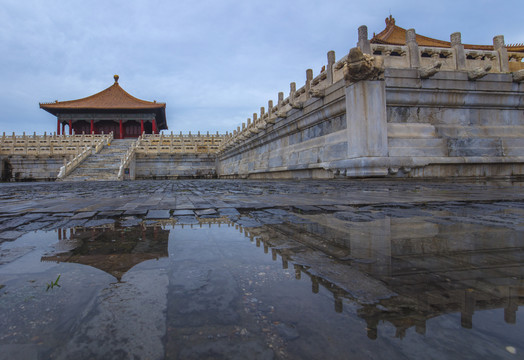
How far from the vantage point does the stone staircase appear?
1720 cm

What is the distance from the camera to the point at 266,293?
34.7 inches

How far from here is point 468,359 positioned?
1.87 ft

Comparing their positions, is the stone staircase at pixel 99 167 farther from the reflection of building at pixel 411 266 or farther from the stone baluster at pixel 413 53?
the reflection of building at pixel 411 266

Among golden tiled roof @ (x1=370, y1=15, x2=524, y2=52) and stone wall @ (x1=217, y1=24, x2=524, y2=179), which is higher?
golden tiled roof @ (x1=370, y1=15, x2=524, y2=52)

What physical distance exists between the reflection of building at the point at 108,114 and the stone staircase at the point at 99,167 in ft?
42.7

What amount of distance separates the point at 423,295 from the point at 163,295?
0.76 metres

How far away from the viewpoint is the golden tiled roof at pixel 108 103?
33097mm

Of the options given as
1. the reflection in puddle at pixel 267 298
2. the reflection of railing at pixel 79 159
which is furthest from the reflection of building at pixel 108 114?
the reflection in puddle at pixel 267 298

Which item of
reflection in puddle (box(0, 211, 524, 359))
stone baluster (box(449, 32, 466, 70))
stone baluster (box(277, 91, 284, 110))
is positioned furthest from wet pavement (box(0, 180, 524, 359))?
stone baluster (box(277, 91, 284, 110))

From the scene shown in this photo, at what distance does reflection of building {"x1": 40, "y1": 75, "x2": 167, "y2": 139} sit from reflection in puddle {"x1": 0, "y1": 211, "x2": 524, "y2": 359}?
36057 millimetres

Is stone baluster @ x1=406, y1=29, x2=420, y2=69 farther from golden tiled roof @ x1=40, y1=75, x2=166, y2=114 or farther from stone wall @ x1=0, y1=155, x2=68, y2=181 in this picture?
golden tiled roof @ x1=40, y1=75, x2=166, y2=114

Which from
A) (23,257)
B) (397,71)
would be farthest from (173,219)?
(397,71)

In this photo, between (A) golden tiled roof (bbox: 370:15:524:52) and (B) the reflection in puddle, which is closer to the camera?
(B) the reflection in puddle

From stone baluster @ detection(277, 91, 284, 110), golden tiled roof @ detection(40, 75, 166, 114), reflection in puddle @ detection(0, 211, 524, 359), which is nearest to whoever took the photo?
reflection in puddle @ detection(0, 211, 524, 359)
